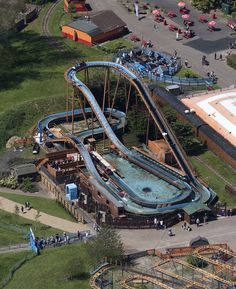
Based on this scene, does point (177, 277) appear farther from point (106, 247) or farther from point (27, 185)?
point (27, 185)

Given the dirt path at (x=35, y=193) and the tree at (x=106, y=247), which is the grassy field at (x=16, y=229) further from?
the tree at (x=106, y=247)

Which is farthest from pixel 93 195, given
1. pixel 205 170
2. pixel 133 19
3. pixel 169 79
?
pixel 133 19

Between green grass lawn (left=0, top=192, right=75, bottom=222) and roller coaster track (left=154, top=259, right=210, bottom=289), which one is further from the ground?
roller coaster track (left=154, top=259, right=210, bottom=289)

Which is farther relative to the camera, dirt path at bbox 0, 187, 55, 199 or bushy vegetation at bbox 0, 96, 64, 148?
bushy vegetation at bbox 0, 96, 64, 148

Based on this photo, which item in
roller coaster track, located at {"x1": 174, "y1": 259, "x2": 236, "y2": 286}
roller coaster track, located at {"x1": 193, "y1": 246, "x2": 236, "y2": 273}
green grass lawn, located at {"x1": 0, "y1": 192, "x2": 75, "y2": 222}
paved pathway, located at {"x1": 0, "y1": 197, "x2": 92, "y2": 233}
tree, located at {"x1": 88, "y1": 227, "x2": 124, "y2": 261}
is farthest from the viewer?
green grass lawn, located at {"x1": 0, "y1": 192, "x2": 75, "y2": 222}

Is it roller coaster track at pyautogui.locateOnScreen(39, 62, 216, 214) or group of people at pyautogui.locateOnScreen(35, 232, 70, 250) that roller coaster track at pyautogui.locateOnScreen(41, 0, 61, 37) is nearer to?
roller coaster track at pyautogui.locateOnScreen(39, 62, 216, 214)

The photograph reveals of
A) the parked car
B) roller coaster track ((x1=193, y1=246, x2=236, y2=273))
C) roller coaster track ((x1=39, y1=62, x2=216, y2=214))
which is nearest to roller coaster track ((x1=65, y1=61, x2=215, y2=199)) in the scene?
roller coaster track ((x1=39, y1=62, x2=216, y2=214))

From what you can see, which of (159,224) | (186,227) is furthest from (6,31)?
(186,227)
